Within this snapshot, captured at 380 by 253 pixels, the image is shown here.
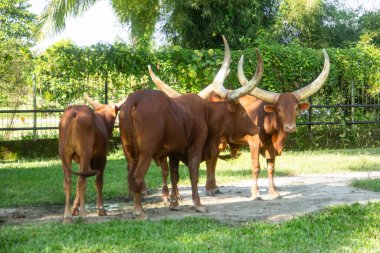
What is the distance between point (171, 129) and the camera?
7160 mm

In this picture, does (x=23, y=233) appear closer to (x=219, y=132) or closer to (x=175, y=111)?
(x=175, y=111)

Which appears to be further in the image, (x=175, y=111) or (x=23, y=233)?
(x=175, y=111)

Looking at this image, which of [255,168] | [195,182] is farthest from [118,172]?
[195,182]

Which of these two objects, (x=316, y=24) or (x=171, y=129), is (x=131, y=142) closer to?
(x=171, y=129)

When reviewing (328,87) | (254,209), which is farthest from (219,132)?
(328,87)

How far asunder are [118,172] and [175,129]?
4.54 metres

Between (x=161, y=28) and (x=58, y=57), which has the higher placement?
(x=161, y=28)

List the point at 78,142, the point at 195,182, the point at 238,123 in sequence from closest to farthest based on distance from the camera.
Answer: the point at 78,142 < the point at 195,182 < the point at 238,123

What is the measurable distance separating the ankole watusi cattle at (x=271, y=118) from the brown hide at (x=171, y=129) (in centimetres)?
43

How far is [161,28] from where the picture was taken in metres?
23.5

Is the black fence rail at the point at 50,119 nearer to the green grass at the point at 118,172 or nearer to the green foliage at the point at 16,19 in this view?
the green grass at the point at 118,172

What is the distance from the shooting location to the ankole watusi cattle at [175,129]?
6.82m

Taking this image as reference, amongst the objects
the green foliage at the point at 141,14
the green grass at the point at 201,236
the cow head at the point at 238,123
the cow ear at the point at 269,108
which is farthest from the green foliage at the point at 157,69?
the green grass at the point at 201,236

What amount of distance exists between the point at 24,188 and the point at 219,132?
3649 millimetres
